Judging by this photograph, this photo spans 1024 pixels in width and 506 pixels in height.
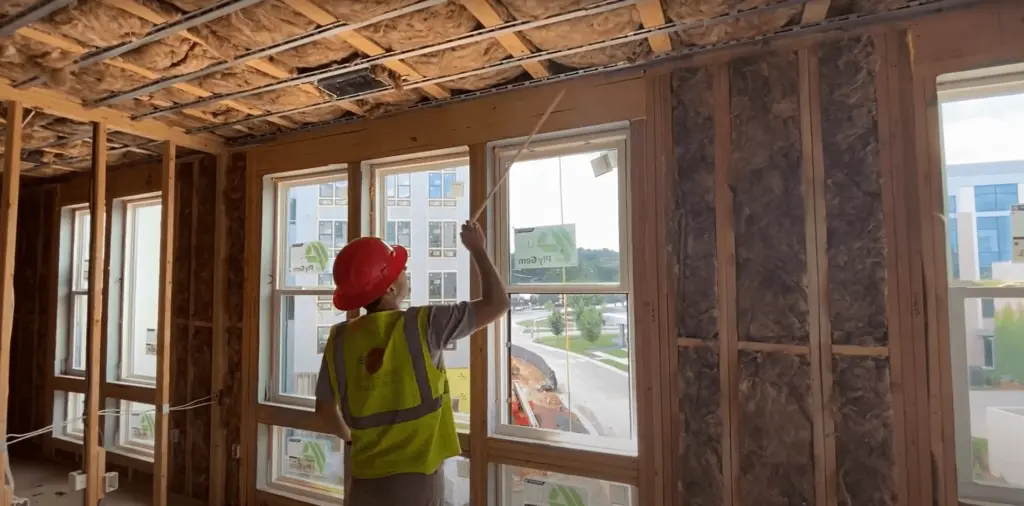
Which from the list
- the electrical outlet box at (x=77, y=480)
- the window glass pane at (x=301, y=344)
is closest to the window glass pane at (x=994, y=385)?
the window glass pane at (x=301, y=344)

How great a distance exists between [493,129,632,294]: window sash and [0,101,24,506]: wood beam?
2.55 metres

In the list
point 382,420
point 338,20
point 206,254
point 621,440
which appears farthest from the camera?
point 206,254

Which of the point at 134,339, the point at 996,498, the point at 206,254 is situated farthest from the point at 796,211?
the point at 134,339

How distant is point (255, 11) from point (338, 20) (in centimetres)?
34

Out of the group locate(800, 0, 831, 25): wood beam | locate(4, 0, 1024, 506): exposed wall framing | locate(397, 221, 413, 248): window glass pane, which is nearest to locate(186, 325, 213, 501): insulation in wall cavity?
locate(397, 221, 413, 248): window glass pane

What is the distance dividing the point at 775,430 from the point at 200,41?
312 cm

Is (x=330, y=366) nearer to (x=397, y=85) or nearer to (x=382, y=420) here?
(x=382, y=420)

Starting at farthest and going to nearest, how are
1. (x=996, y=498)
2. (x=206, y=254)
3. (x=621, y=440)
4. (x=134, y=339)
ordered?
(x=134, y=339) → (x=206, y=254) → (x=621, y=440) → (x=996, y=498)

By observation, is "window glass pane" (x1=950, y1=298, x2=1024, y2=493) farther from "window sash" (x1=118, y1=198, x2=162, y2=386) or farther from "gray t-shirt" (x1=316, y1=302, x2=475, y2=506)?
"window sash" (x1=118, y1=198, x2=162, y2=386)

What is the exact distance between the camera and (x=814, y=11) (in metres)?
2.21

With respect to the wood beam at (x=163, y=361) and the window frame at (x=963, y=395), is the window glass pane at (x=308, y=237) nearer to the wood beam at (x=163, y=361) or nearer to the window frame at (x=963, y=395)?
the wood beam at (x=163, y=361)

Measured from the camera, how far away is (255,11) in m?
2.29

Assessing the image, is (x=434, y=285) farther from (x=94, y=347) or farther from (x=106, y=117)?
(x=106, y=117)

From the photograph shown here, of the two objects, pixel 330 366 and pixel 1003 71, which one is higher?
pixel 1003 71
